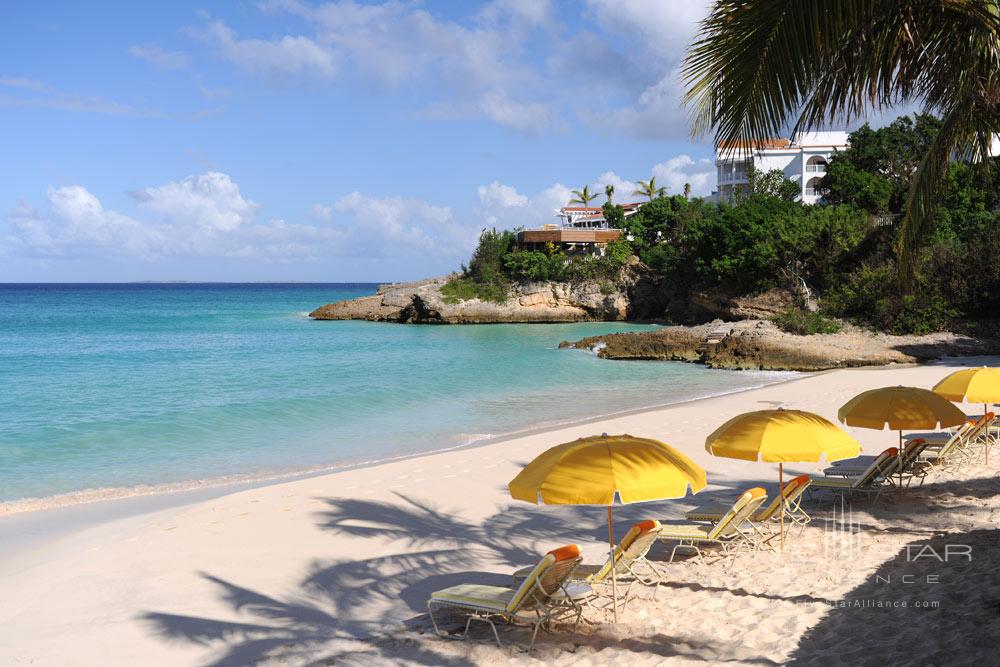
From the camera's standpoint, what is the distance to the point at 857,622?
5.59 meters

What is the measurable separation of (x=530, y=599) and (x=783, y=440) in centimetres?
278

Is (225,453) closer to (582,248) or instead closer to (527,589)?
(527,589)

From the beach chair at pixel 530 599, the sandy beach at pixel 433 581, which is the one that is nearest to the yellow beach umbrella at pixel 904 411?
the sandy beach at pixel 433 581

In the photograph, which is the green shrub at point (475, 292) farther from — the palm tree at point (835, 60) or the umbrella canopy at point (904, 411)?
the palm tree at point (835, 60)

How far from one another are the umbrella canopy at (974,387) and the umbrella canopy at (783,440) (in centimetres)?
400

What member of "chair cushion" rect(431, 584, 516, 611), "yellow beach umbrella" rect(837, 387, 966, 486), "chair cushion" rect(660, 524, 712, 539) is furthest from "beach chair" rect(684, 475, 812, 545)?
"chair cushion" rect(431, 584, 516, 611)

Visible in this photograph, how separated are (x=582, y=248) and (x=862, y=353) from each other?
1217 inches

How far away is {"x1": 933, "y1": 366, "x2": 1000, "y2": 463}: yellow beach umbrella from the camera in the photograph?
33.6 feet

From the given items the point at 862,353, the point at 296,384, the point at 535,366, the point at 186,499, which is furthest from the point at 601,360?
the point at 186,499

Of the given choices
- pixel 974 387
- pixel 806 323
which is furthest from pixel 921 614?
pixel 806 323

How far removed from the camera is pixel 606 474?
571 centimetres

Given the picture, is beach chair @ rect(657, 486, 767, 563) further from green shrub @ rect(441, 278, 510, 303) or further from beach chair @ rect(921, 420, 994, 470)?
green shrub @ rect(441, 278, 510, 303)

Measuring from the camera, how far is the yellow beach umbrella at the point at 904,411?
859cm

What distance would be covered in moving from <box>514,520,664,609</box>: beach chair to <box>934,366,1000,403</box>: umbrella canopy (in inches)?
221
